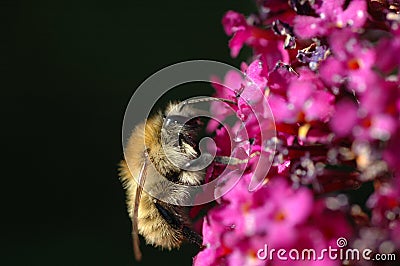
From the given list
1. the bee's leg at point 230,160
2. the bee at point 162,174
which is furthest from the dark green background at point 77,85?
the bee's leg at point 230,160

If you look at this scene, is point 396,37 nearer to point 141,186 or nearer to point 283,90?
point 283,90

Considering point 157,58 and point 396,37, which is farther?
point 157,58

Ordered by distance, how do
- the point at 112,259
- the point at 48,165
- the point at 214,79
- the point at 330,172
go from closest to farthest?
the point at 330,172, the point at 214,79, the point at 112,259, the point at 48,165

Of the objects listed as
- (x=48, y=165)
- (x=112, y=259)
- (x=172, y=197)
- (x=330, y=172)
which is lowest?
(x=112, y=259)

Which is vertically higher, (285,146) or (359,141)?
(359,141)

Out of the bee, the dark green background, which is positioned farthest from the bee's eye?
the dark green background

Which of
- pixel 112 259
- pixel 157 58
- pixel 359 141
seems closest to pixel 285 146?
pixel 359 141

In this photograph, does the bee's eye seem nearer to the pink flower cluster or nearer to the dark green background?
the pink flower cluster

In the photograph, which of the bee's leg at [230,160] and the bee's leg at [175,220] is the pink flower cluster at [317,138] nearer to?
the bee's leg at [230,160]
